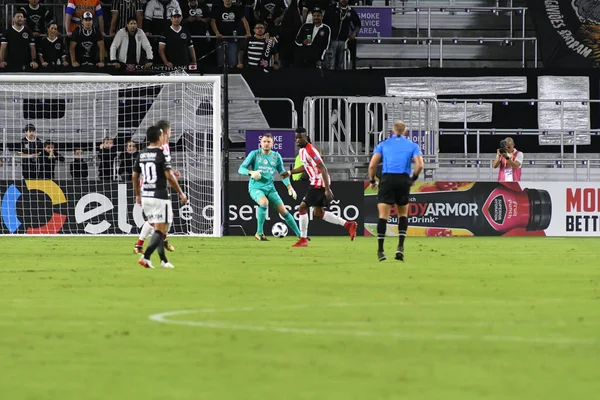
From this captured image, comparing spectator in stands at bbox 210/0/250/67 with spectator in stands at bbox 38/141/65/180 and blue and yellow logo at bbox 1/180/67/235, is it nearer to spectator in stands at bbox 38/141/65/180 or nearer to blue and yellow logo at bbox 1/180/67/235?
spectator in stands at bbox 38/141/65/180

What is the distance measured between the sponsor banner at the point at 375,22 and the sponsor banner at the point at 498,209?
540 cm

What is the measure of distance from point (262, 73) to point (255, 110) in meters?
0.88

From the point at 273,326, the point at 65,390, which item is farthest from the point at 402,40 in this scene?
the point at 65,390

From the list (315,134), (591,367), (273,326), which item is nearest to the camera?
(591,367)

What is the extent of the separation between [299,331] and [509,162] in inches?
780

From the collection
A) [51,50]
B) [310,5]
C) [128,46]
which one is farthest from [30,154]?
[310,5]

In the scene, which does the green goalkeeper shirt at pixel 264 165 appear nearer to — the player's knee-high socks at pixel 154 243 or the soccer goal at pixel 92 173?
the soccer goal at pixel 92 173

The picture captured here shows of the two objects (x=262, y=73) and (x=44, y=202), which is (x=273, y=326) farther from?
(x=262, y=73)

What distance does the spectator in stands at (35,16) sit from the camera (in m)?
29.2

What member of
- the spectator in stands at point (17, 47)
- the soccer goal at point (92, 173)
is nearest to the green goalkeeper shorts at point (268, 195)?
the soccer goal at point (92, 173)

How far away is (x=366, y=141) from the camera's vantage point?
88.5ft

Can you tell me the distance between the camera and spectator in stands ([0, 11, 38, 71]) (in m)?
28.2

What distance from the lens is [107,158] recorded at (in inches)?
1038

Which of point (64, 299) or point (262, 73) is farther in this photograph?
point (262, 73)
